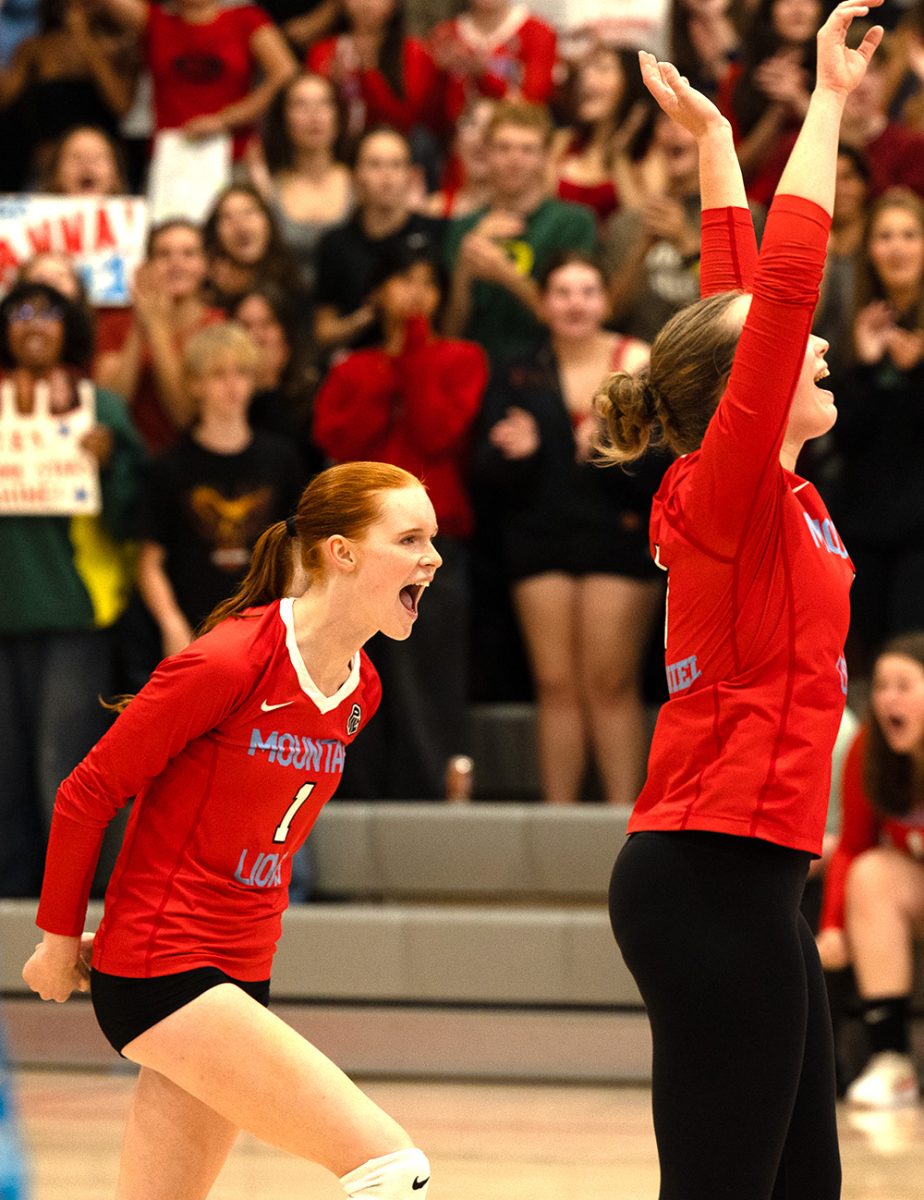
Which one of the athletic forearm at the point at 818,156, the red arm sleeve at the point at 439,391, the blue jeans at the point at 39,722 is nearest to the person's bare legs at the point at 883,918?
the red arm sleeve at the point at 439,391

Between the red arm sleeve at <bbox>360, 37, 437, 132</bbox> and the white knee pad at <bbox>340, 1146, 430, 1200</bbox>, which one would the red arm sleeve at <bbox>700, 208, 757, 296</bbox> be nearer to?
the white knee pad at <bbox>340, 1146, 430, 1200</bbox>

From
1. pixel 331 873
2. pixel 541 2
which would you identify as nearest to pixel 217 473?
pixel 331 873

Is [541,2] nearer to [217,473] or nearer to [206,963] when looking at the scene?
[217,473]

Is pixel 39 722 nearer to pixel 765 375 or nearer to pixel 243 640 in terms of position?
pixel 243 640

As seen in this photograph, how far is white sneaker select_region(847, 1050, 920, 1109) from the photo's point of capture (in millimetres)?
5203

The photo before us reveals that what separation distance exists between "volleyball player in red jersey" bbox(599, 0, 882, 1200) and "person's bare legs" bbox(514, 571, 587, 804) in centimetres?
341

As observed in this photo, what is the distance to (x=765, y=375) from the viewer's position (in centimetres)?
229

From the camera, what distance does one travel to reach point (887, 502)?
5.76 meters

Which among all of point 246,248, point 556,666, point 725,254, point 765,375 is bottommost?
point 556,666

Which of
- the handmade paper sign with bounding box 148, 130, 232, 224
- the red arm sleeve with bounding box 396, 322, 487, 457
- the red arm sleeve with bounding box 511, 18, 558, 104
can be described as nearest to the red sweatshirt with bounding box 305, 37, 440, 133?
the red arm sleeve with bounding box 511, 18, 558, 104

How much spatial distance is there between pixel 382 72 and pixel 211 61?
0.75 meters

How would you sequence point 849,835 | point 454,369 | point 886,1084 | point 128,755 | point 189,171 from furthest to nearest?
point 189,171 → point 454,369 → point 849,835 → point 886,1084 → point 128,755

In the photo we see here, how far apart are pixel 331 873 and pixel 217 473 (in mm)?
1353

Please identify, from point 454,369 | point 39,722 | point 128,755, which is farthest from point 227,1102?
point 454,369
